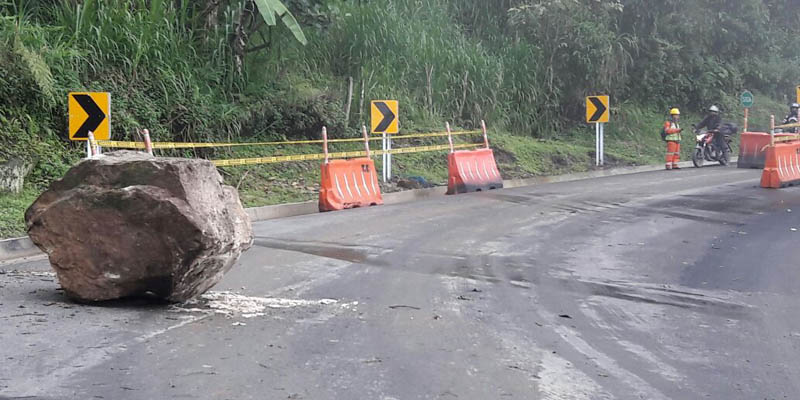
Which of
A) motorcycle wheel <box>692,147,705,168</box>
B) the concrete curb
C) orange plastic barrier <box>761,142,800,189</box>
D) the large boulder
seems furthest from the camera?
motorcycle wheel <box>692,147,705,168</box>

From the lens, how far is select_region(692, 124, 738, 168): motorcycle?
2783 cm

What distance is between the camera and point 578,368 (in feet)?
22.5

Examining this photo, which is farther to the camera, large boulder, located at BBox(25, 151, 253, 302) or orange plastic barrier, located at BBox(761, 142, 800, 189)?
orange plastic barrier, located at BBox(761, 142, 800, 189)

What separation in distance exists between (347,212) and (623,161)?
14.3 m

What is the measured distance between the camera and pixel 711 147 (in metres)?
28.5

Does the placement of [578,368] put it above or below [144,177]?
below

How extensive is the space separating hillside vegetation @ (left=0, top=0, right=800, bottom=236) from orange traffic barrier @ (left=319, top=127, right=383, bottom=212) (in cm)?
122

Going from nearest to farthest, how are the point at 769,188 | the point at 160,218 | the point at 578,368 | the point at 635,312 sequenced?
the point at 578,368, the point at 160,218, the point at 635,312, the point at 769,188

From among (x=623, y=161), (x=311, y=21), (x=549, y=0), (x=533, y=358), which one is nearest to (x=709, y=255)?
(x=533, y=358)

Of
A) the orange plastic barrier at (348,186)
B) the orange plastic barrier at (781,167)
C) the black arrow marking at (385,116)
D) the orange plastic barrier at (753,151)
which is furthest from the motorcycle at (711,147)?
the orange plastic barrier at (348,186)

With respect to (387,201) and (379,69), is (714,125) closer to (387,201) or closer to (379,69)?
(379,69)

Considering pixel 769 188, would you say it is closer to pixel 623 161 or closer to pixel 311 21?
pixel 623 161

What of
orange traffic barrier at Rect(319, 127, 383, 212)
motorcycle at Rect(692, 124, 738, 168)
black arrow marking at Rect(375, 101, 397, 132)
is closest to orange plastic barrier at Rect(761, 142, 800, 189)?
motorcycle at Rect(692, 124, 738, 168)

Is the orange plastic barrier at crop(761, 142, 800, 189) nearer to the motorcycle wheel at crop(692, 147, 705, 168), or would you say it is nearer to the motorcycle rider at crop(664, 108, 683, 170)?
the motorcycle rider at crop(664, 108, 683, 170)
